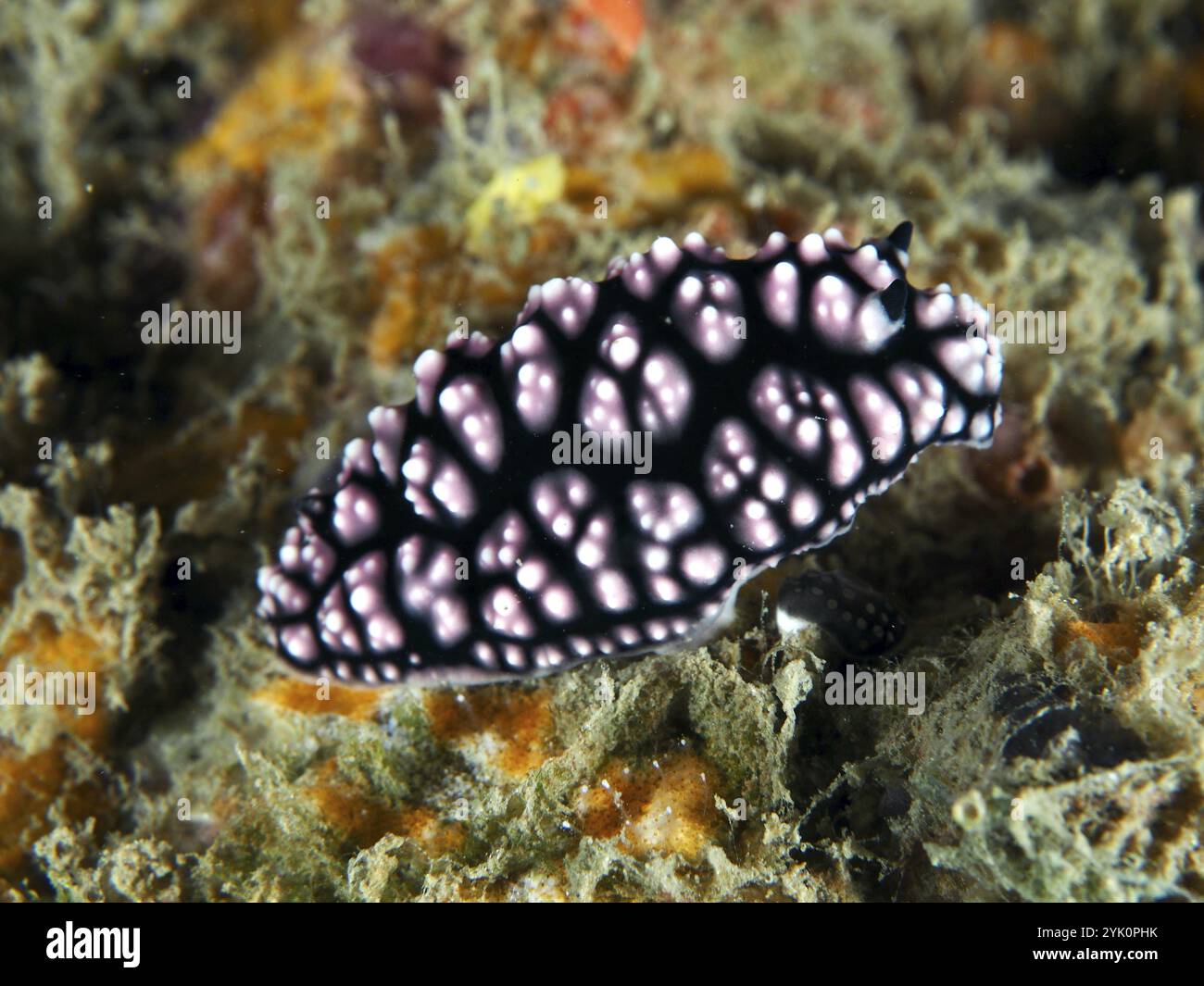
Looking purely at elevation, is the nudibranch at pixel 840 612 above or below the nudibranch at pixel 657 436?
below

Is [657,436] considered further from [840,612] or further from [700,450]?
[840,612]

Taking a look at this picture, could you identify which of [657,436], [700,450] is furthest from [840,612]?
[657,436]

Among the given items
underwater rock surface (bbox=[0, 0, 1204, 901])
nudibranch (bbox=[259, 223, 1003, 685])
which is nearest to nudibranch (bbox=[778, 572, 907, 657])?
underwater rock surface (bbox=[0, 0, 1204, 901])

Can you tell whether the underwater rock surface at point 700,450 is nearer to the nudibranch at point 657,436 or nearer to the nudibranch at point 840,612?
the nudibranch at point 840,612

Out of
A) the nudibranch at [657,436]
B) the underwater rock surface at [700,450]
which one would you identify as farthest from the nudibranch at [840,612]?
the nudibranch at [657,436]

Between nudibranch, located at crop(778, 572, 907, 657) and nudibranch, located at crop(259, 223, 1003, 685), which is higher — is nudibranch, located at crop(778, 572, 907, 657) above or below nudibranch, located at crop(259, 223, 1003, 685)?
below

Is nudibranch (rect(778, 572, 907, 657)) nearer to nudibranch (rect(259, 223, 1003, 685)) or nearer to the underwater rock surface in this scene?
the underwater rock surface

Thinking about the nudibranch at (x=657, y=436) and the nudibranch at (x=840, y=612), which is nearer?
the nudibranch at (x=657, y=436)

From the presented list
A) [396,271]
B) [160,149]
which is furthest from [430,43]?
[160,149]
